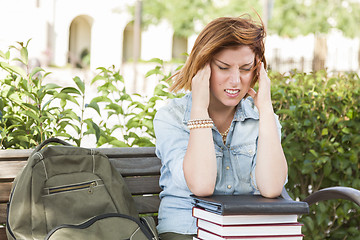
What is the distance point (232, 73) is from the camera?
223 centimetres

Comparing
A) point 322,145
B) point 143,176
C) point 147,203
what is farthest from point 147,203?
point 322,145

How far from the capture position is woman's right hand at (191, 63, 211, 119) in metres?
2.19

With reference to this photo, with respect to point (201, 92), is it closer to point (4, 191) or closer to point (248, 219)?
point (248, 219)

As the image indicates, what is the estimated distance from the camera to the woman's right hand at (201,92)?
2188mm

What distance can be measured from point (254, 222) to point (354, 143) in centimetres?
180

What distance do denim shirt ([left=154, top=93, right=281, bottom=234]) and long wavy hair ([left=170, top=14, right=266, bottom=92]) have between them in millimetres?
193

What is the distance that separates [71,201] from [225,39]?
2.73ft

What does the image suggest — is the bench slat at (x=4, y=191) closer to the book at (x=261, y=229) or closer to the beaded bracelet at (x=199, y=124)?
the beaded bracelet at (x=199, y=124)

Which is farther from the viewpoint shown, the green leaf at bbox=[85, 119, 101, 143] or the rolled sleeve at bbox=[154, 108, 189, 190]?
the green leaf at bbox=[85, 119, 101, 143]

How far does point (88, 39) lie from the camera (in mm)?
30109

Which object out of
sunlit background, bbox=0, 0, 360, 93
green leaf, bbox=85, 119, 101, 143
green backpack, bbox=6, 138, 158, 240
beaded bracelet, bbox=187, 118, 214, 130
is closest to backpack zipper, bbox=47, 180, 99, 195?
green backpack, bbox=6, 138, 158, 240

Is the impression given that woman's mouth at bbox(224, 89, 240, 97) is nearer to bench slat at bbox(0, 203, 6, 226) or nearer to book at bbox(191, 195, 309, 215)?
book at bbox(191, 195, 309, 215)

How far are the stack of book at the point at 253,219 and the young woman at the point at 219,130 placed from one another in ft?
0.66

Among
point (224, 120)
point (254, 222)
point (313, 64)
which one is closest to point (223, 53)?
point (224, 120)
